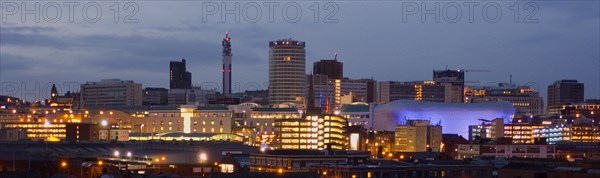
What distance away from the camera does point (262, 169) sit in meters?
74.6

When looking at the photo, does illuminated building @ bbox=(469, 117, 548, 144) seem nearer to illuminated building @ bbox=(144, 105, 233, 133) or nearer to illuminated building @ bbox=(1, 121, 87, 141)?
illuminated building @ bbox=(144, 105, 233, 133)

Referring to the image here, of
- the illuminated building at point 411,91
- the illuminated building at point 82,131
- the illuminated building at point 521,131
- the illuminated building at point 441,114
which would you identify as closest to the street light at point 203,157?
the illuminated building at point 82,131

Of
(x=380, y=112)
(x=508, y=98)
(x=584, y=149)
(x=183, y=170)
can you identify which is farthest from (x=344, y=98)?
(x=183, y=170)

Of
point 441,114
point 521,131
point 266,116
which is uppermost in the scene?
point 441,114

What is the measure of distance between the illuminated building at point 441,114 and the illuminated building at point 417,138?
52.7 feet

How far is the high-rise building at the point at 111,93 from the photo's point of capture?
621 ft

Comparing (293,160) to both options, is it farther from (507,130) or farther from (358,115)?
(358,115)

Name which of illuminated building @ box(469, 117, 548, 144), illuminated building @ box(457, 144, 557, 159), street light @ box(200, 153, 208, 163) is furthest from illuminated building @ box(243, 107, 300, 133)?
street light @ box(200, 153, 208, 163)

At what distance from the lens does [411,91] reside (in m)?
197

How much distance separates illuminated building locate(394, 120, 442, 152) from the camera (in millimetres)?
122438

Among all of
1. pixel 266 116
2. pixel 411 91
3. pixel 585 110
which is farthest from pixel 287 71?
pixel 585 110

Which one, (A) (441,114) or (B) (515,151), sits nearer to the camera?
(B) (515,151)

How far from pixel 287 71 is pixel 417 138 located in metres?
65.8

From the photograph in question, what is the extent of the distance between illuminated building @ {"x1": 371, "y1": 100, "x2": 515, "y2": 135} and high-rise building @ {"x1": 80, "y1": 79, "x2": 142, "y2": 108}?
4968 cm
